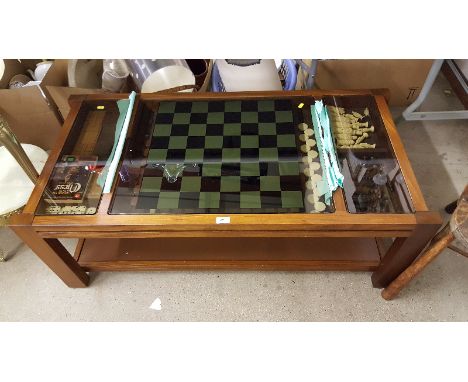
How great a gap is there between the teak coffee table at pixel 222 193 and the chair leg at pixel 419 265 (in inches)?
1.6

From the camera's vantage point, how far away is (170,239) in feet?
5.83

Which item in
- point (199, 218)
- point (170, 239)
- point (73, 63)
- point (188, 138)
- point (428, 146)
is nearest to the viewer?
point (199, 218)

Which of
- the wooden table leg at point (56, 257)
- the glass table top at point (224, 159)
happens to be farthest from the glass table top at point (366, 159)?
the wooden table leg at point (56, 257)

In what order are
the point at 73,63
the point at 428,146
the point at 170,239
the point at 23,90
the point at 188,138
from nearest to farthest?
1. the point at 188,138
2. the point at 170,239
3. the point at 23,90
4. the point at 73,63
5. the point at 428,146

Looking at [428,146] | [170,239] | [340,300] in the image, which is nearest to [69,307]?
[170,239]

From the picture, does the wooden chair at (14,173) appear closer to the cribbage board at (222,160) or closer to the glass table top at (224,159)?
the glass table top at (224,159)

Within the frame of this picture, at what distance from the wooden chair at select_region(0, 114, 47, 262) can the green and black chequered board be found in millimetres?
535

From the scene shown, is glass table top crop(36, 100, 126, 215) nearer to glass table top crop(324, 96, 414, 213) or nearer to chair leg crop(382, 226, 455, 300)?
glass table top crop(324, 96, 414, 213)

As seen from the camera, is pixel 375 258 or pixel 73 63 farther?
pixel 73 63

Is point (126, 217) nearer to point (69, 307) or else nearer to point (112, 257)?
point (112, 257)

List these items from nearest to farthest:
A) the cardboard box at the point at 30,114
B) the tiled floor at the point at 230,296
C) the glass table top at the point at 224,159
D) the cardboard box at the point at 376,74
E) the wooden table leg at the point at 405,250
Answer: the wooden table leg at the point at 405,250 → the glass table top at the point at 224,159 → the tiled floor at the point at 230,296 → the cardboard box at the point at 30,114 → the cardboard box at the point at 376,74

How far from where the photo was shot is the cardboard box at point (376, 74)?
2.21 m

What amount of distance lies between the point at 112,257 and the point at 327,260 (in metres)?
0.98

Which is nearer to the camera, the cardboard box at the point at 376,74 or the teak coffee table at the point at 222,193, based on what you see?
the teak coffee table at the point at 222,193
